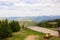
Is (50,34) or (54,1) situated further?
(54,1)

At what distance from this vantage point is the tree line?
1.54 meters

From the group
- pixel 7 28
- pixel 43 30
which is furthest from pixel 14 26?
pixel 43 30

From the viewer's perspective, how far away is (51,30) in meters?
1.60

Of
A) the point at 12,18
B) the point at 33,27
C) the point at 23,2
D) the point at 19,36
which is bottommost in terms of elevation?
the point at 19,36

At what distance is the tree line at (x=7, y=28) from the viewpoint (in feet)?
5.06

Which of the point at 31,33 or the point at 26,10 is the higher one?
the point at 26,10

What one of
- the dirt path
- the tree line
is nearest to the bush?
the tree line

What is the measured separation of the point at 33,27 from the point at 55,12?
36 cm

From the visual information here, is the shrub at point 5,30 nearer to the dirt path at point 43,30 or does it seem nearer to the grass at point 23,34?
the grass at point 23,34

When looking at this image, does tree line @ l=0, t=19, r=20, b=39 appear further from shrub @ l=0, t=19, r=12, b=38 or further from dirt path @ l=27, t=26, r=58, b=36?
dirt path @ l=27, t=26, r=58, b=36

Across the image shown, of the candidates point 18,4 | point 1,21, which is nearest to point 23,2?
point 18,4

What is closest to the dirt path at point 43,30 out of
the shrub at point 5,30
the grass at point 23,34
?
the grass at point 23,34

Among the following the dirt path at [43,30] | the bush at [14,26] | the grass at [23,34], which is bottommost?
the grass at [23,34]

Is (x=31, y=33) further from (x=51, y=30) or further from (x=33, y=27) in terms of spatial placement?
(x=51, y=30)
